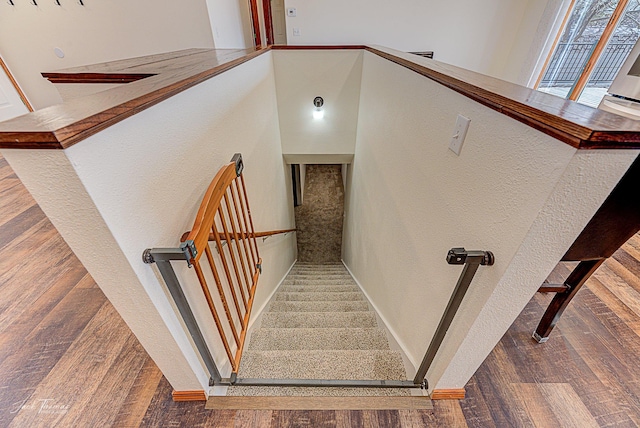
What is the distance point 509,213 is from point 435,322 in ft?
2.24

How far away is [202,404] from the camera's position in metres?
1.25

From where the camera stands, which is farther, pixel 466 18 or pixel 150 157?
pixel 466 18

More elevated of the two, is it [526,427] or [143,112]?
[143,112]

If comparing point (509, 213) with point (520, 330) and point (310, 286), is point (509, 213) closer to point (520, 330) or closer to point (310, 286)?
point (520, 330)

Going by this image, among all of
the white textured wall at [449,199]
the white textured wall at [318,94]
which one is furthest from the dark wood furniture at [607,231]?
the white textured wall at [318,94]

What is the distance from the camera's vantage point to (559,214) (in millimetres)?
670

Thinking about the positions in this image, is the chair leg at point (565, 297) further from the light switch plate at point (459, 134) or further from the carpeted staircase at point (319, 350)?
the light switch plate at point (459, 134)

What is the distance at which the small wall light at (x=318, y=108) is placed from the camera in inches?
122

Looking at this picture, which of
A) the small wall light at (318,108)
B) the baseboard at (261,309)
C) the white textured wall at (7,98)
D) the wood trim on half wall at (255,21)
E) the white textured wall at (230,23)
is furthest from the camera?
the wood trim on half wall at (255,21)

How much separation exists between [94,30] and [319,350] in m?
4.65

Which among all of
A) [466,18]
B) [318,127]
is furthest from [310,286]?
[466,18]

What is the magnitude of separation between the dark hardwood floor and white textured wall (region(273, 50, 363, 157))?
2.42 meters

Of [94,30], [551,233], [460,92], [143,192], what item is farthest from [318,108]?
[94,30]

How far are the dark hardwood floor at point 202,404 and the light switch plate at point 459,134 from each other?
1.16m
